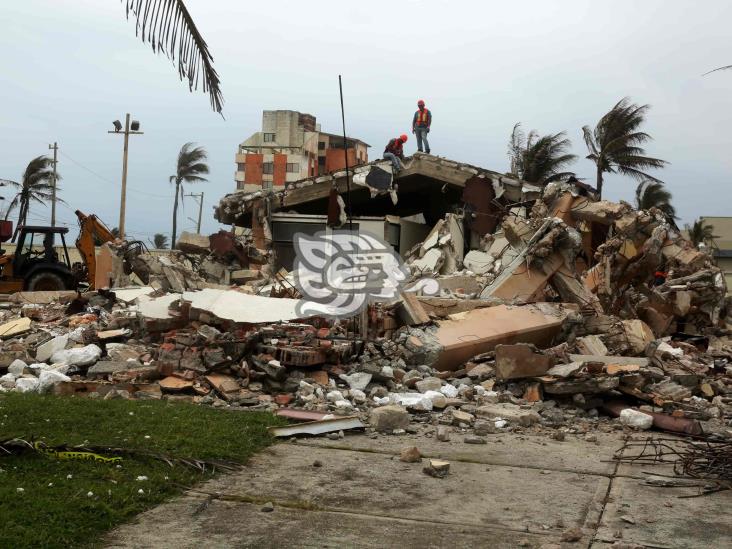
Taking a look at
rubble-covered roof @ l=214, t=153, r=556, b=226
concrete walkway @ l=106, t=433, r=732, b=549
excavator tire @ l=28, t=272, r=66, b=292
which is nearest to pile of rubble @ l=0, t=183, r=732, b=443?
concrete walkway @ l=106, t=433, r=732, b=549

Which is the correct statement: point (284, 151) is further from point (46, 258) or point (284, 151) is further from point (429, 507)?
point (429, 507)

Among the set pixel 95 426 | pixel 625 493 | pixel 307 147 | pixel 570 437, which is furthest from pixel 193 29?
pixel 307 147

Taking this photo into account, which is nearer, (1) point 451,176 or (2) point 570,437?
(2) point 570,437

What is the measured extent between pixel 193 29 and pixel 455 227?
14.5 meters

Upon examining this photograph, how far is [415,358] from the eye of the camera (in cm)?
927

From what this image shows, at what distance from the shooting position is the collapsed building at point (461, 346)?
304 inches

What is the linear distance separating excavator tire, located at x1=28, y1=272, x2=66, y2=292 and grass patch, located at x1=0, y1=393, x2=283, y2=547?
42.1ft

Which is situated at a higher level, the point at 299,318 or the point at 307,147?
the point at 307,147

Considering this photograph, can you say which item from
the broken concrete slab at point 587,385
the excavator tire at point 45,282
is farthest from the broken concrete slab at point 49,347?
the excavator tire at point 45,282

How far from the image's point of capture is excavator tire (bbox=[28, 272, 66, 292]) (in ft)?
63.2

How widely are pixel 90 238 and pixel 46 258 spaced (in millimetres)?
1205

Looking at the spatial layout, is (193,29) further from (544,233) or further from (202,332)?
(544,233)

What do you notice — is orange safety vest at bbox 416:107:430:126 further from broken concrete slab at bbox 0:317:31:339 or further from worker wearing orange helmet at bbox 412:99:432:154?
broken concrete slab at bbox 0:317:31:339

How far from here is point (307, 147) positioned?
182 feet
